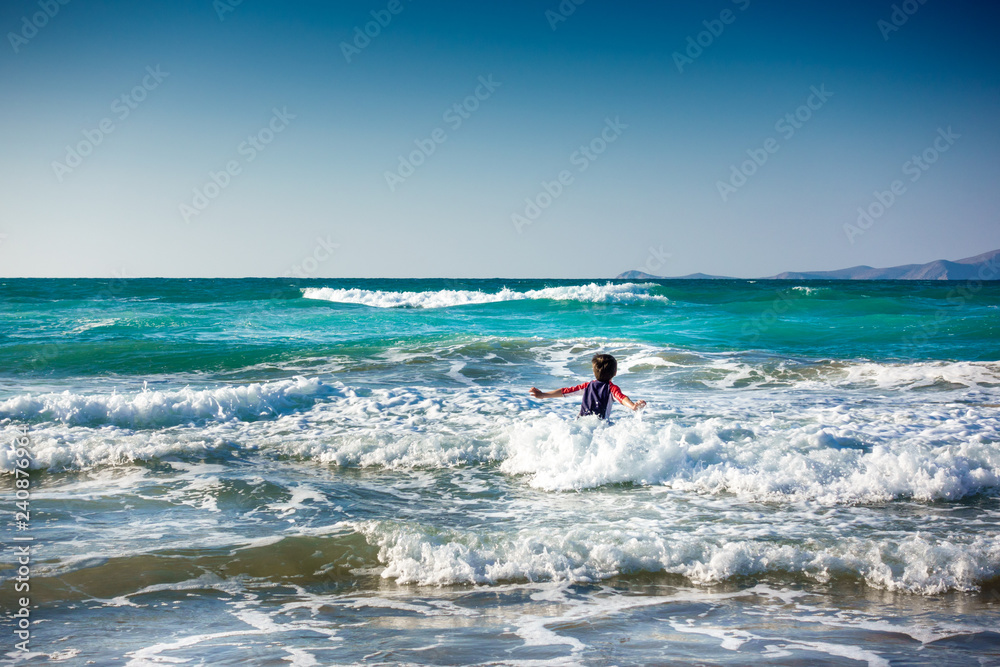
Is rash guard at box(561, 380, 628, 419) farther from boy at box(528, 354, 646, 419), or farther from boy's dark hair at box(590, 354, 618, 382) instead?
boy's dark hair at box(590, 354, 618, 382)

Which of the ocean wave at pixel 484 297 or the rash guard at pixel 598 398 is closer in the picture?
the rash guard at pixel 598 398

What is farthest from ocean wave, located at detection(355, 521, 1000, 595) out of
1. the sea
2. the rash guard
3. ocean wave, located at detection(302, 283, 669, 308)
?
ocean wave, located at detection(302, 283, 669, 308)

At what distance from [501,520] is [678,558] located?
64.9 inches

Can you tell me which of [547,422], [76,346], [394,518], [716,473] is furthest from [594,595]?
[76,346]

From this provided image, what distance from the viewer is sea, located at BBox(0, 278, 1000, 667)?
3.79 metres

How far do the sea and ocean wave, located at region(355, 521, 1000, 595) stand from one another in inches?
0.8

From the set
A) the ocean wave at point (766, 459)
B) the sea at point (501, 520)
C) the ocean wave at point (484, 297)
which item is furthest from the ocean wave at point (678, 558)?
the ocean wave at point (484, 297)

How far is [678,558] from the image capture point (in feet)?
16.0

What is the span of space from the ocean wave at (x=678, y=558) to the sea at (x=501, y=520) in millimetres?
19

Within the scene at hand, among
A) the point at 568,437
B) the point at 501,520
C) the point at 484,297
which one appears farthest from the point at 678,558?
the point at 484,297

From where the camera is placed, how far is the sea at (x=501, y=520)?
3.79 m

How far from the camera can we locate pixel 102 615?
4.11 metres

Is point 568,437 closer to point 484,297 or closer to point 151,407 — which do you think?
point 151,407

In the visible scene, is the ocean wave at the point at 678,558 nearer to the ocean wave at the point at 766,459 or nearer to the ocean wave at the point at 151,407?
the ocean wave at the point at 766,459
